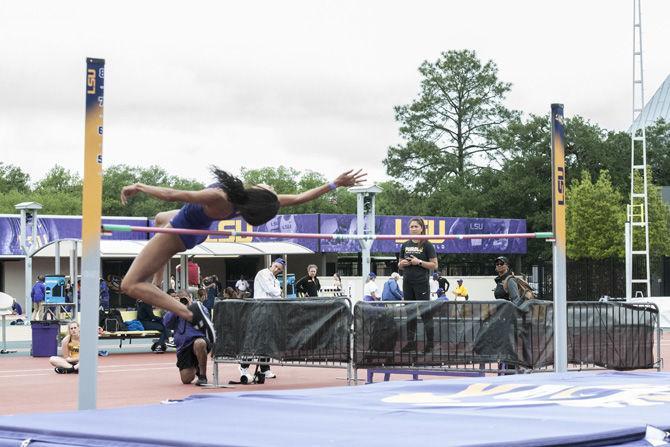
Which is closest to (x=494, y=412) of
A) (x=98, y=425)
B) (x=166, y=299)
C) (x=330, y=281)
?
(x=98, y=425)

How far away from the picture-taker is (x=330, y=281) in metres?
40.3

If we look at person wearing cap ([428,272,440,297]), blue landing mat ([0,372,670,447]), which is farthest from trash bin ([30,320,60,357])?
blue landing mat ([0,372,670,447])

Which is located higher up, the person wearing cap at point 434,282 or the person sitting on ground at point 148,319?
the person wearing cap at point 434,282

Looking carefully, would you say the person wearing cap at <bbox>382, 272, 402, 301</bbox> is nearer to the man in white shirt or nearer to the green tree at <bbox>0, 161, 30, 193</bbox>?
the man in white shirt

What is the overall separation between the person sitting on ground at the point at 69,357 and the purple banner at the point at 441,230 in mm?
26571

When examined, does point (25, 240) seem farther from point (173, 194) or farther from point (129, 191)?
point (173, 194)


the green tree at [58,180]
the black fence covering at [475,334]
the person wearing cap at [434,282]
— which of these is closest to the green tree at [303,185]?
the green tree at [58,180]

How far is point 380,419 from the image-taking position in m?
5.17

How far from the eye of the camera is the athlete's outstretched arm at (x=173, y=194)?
6602 mm

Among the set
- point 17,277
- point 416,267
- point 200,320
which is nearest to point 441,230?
point 17,277

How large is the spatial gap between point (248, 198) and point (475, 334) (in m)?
5.28

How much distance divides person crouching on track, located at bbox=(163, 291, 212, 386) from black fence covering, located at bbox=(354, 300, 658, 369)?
7.76 feet

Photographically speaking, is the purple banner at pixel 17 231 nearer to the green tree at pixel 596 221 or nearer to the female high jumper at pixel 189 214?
the green tree at pixel 596 221

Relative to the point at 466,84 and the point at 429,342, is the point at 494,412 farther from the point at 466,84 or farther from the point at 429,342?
the point at 466,84
